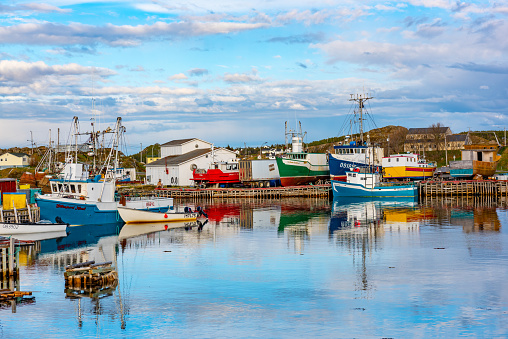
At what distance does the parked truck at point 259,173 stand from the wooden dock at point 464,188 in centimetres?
2143

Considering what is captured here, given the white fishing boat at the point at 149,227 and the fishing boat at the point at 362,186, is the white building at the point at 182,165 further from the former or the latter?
the white fishing boat at the point at 149,227

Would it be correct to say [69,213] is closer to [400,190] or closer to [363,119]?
[400,190]

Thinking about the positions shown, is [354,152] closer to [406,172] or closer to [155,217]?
[406,172]

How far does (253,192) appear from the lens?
7862 cm

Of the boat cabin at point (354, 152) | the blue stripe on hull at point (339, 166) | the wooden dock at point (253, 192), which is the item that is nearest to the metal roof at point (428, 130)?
the boat cabin at point (354, 152)

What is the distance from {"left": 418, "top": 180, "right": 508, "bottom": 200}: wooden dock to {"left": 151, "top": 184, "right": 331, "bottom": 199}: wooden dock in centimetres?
1274

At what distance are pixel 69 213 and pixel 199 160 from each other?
47031 millimetres

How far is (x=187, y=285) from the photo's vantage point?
79.5ft

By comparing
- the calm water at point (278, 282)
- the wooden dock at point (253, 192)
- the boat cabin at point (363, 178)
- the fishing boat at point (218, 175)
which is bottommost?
the calm water at point (278, 282)

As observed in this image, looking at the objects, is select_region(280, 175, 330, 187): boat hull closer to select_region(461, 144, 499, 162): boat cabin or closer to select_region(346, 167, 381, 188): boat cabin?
select_region(346, 167, 381, 188): boat cabin

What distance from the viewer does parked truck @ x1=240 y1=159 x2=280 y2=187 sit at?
271 feet

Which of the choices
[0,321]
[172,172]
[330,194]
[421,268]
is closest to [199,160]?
[172,172]

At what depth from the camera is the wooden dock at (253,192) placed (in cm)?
7731

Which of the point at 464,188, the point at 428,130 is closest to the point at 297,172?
the point at 464,188
